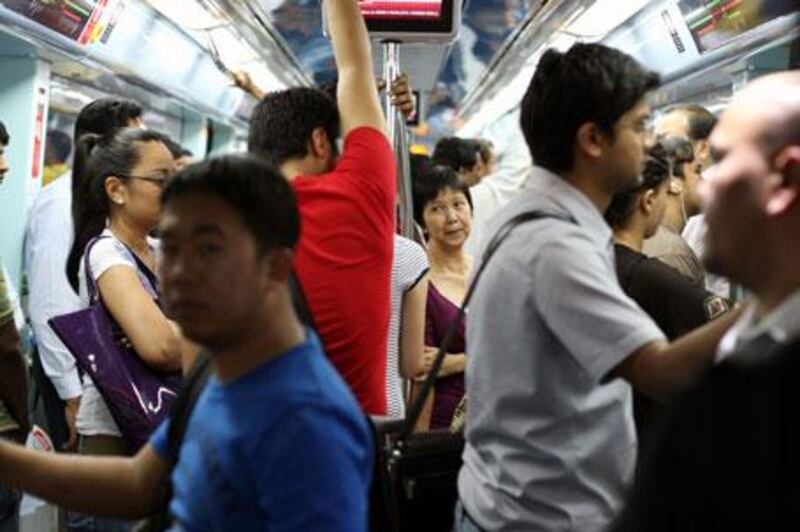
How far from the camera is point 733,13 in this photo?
4668 mm

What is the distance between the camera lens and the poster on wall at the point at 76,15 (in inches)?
179

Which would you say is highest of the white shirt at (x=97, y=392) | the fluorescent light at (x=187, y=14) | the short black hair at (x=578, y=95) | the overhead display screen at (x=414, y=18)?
the fluorescent light at (x=187, y=14)

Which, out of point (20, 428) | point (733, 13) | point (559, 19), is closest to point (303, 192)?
point (20, 428)

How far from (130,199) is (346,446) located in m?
1.55

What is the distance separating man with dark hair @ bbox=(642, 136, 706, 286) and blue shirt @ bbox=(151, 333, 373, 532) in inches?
72.7

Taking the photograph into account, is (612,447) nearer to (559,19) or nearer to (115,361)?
(115,361)

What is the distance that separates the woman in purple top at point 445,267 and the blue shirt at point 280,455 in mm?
1728

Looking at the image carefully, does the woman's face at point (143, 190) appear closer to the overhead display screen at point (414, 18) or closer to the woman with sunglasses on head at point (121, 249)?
the woman with sunglasses on head at point (121, 249)

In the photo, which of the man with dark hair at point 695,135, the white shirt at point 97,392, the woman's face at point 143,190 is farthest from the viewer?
the man with dark hair at point 695,135

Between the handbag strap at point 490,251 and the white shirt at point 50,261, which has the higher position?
the handbag strap at point 490,251

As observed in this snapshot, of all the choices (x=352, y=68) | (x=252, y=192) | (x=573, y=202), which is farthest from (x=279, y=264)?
(x=352, y=68)

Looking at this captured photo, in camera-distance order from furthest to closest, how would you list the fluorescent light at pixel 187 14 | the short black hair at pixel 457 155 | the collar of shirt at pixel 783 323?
the fluorescent light at pixel 187 14 → the short black hair at pixel 457 155 → the collar of shirt at pixel 783 323

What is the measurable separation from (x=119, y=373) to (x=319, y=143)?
79cm

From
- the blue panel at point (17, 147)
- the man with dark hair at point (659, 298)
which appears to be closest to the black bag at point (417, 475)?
the man with dark hair at point (659, 298)
